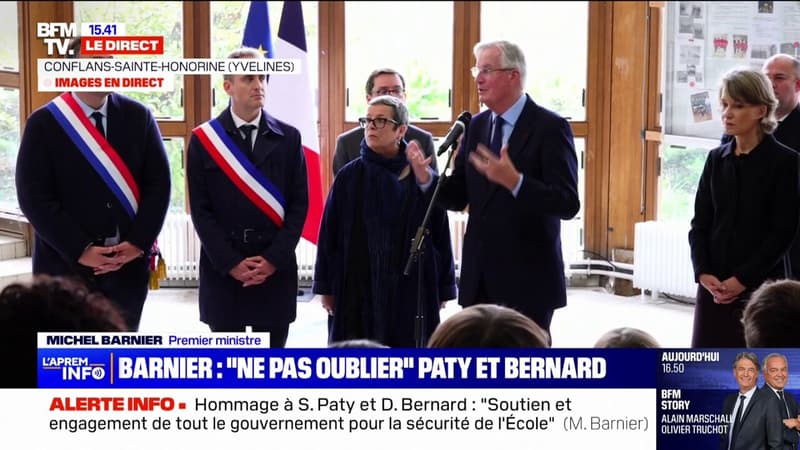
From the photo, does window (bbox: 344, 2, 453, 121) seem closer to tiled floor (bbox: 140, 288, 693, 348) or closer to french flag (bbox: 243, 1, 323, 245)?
tiled floor (bbox: 140, 288, 693, 348)

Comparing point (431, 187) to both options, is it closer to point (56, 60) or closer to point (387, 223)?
point (387, 223)

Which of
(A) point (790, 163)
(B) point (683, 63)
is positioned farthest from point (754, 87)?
(B) point (683, 63)

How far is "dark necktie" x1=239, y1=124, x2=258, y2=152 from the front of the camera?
10.0 ft

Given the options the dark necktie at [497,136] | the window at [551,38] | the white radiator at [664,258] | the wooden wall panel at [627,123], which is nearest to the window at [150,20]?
the dark necktie at [497,136]

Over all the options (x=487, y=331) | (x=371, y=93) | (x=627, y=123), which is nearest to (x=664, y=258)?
(x=627, y=123)

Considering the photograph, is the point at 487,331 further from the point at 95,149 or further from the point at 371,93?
the point at 371,93

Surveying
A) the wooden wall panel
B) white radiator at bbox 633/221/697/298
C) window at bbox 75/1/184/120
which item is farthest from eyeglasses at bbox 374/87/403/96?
the wooden wall panel

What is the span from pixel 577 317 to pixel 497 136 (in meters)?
1.63

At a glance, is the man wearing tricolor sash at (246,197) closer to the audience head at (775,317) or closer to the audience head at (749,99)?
the audience head at (749,99)

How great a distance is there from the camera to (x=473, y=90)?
5492 mm

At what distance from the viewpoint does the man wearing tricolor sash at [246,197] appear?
305 cm

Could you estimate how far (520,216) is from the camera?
2971mm

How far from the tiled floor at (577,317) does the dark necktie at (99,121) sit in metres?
0.41

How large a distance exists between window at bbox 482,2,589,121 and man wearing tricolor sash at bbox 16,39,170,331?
2.82 m
